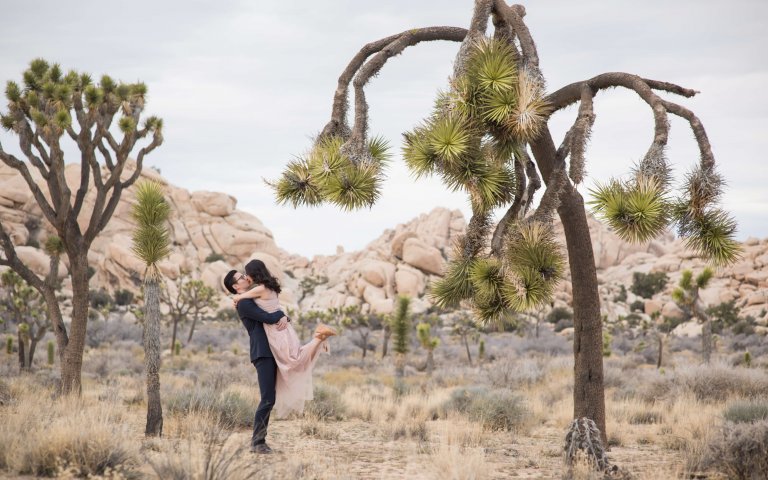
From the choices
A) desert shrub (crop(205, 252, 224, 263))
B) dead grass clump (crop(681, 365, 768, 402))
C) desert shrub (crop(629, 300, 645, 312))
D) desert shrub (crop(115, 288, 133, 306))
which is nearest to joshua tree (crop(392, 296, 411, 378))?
dead grass clump (crop(681, 365, 768, 402))

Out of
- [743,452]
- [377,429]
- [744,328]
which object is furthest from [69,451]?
[744,328]

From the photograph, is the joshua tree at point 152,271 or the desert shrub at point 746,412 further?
the desert shrub at point 746,412

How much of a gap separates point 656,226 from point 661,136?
0.84m

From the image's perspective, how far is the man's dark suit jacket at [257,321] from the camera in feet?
22.0

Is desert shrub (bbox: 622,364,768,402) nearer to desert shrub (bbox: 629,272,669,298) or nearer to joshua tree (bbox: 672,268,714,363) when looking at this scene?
joshua tree (bbox: 672,268,714,363)

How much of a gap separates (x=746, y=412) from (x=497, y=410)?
3.39 metres

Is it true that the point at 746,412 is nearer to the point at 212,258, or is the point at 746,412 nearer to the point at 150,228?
the point at 150,228

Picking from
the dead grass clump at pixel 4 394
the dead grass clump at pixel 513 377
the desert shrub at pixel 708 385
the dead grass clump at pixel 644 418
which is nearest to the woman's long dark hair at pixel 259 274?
the dead grass clump at pixel 4 394

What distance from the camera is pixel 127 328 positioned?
32438mm

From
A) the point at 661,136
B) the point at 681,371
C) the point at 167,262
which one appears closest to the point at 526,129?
the point at 661,136

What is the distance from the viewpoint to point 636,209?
5.48 meters

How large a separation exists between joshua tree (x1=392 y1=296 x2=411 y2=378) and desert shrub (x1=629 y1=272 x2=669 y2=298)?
116 ft

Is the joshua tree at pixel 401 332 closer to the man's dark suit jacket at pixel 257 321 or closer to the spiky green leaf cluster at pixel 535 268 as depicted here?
the man's dark suit jacket at pixel 257 321

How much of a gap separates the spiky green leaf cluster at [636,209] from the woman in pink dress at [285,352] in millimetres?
2826
